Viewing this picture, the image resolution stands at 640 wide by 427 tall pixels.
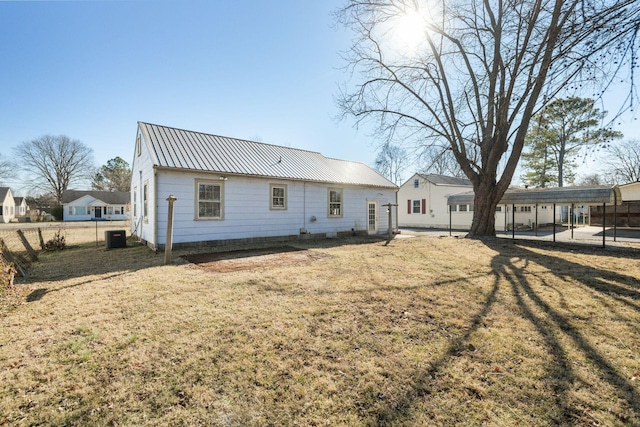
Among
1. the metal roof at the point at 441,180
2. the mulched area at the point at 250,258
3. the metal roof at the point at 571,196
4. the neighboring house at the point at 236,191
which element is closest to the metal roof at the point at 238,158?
the neighboring house at the point at 236,191

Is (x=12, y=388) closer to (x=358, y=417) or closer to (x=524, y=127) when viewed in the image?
(x=358, y=417)

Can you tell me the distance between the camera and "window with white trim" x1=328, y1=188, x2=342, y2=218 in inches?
559

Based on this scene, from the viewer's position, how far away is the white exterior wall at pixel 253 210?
9.74 meters

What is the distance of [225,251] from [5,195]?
5102 cm

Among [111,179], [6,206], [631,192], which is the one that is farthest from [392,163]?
[6,206]

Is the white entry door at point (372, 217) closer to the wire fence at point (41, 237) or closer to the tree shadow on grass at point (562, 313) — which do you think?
the tree shadow on grass at point (562, 313)

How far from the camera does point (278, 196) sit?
40.4 ft

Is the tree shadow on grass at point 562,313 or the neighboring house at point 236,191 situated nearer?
the tree shadow on grass at point 562,313

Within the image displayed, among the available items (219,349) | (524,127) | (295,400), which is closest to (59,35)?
(219,349)

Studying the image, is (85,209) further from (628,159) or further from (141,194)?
(628,159)

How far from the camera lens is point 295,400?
7.38 ft

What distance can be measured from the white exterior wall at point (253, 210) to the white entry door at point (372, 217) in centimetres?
29

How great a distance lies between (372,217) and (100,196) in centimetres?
4459

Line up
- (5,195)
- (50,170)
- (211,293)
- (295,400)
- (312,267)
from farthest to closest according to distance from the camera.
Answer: (50,170) → (5,195) → (312,267) → (211,293) → (295,400)
